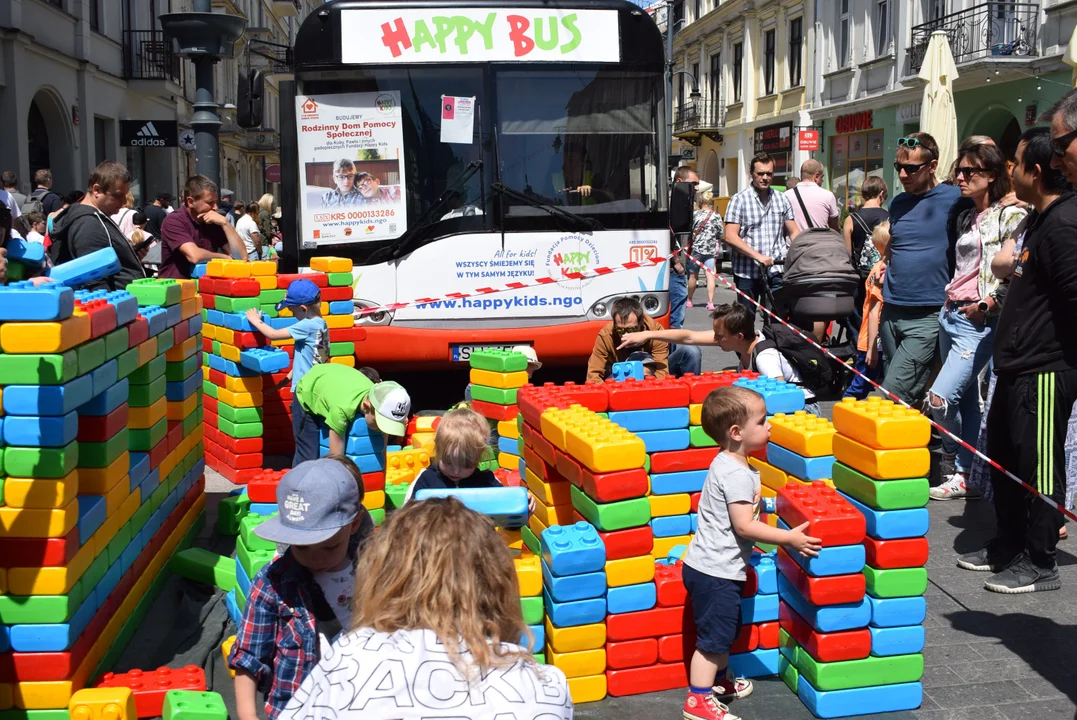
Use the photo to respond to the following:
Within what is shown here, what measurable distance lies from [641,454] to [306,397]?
248cm

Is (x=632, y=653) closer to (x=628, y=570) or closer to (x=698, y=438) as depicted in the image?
(x=628, y=570)

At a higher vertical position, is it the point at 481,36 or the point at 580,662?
the point at 481,36

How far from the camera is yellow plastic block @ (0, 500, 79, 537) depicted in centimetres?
372

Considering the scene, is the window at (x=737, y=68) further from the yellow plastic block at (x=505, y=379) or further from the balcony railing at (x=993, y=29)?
the yellow plastic block at (x=505, y=379)

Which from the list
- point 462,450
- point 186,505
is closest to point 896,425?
point 462,450

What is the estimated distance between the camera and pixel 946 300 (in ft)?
21.1

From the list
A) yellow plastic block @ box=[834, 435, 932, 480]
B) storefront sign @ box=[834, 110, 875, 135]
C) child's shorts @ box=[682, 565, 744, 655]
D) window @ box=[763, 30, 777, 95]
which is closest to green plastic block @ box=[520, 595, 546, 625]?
child's shorts @ box=[682, 565, 744, 655]

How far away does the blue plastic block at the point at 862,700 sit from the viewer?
3953 mm

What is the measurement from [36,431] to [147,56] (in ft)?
89.3

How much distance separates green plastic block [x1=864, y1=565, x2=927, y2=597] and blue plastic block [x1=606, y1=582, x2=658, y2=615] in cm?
80

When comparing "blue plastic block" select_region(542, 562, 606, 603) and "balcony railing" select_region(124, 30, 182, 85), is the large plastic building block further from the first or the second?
"balcony railing" select_region(124, 30, 182, 85)

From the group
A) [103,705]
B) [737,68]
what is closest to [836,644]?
[103,705]

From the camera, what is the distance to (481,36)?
8.67 m

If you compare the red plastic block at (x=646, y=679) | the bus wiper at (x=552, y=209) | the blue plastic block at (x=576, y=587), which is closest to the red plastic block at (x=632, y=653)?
the red plastic block at (x=646, y=679)
